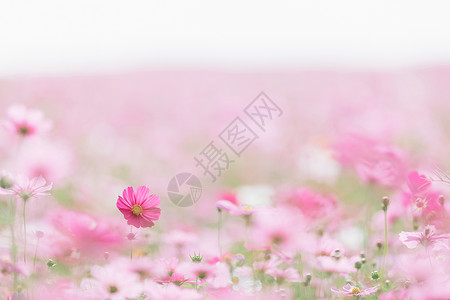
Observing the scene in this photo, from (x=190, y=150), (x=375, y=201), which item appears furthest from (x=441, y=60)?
(x=375, y=201)

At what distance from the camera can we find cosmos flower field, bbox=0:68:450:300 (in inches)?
31.8

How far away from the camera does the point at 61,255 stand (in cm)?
87

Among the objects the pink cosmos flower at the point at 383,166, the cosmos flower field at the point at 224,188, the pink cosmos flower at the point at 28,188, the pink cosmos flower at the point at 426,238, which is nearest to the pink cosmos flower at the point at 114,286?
the cosmos flower field at the point at 224,188

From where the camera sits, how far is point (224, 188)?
2.53 m

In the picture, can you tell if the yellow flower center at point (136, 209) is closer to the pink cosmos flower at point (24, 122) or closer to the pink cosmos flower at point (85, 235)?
the pink cosmos flower at point (85, 235)

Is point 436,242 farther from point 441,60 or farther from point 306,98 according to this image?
point 441,60

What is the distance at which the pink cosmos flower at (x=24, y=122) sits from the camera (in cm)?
106

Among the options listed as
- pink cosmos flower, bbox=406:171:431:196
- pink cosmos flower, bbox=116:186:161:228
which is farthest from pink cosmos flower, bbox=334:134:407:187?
pink cosmos flower, bbox=116:186:161:228

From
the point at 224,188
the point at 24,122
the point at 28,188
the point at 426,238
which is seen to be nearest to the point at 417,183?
the point at 426,238

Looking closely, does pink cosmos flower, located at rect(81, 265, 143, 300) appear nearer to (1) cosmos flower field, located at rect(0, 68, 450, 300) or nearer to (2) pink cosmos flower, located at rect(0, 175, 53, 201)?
(1) cosmos flower field, located at rect(0, 68, 450, 300)

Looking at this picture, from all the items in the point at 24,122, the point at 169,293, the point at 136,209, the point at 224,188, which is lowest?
the point at 169,293

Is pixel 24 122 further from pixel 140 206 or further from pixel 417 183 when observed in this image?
pixel 417 183

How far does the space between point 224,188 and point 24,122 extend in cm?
150

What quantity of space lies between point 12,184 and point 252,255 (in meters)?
0.40
